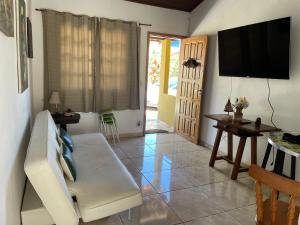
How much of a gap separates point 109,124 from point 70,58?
1370 millimetres

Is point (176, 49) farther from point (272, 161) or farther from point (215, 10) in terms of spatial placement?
point (272, 161)

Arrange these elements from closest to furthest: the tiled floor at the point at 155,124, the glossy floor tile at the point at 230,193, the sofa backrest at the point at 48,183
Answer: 1. the sofa backrest at the point at 48,183
2. the glossy floor tile at the point at 230,193
3. the tiled floor at the point at 155,124

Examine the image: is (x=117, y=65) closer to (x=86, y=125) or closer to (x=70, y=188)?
(x=86, y=125)

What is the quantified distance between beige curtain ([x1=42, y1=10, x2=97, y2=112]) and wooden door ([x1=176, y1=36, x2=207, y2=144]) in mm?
1853

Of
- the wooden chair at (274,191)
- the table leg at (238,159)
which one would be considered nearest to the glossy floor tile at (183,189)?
the table leg at (238,159)

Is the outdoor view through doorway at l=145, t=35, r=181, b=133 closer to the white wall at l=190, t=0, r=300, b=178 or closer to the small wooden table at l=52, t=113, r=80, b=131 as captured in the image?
the white wall at l=190, t=0, r=300, b=178

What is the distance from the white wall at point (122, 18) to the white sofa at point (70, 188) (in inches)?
66.3

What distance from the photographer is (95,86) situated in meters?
4.24

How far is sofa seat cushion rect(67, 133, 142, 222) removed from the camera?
5.95 feet

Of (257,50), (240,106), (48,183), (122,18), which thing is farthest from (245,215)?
(122,18)

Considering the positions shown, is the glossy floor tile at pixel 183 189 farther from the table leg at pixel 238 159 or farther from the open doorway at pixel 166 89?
the open doorway at pixel 166 89

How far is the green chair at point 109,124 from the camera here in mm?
4277

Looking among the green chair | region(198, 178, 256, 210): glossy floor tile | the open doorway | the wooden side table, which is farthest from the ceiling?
region(198, 178, 256, 210): glossy floor tile

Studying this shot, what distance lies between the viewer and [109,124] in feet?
14.5
